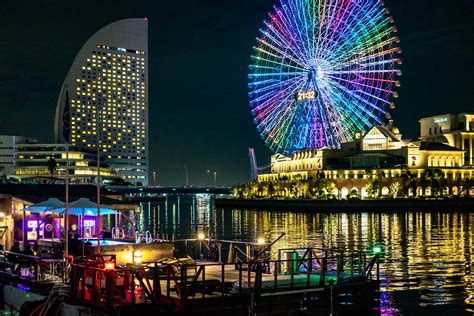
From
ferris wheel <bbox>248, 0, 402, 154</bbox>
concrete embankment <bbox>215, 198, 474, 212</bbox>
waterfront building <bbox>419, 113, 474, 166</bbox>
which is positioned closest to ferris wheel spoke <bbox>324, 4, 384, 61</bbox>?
ferris wheel <bbox>248, 0, 402, 154</bbox>

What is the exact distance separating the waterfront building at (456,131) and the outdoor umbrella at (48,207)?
160180mm

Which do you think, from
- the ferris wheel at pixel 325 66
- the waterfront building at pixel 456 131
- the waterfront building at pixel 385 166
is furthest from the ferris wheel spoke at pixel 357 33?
the waterfront building at pixel 456 131

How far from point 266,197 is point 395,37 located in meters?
80.5

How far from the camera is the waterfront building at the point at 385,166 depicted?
160 meters

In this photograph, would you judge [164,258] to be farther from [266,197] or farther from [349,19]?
[266,197]

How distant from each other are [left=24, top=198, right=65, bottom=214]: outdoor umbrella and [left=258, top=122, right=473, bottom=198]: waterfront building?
129405 millimetres

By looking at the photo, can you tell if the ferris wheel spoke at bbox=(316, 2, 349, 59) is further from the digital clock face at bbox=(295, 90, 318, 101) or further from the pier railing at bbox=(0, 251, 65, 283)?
the pier railing at bbox=(0, 251, 65, 283)

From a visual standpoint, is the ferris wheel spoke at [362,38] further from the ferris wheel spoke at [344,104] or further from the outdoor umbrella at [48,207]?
the outdoor umbrella at [48,207]

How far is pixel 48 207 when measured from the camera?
1246 inches

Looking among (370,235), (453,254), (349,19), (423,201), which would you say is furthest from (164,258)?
(423,201)

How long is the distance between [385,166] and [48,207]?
141299 mm

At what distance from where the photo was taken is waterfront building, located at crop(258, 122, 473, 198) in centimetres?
15950

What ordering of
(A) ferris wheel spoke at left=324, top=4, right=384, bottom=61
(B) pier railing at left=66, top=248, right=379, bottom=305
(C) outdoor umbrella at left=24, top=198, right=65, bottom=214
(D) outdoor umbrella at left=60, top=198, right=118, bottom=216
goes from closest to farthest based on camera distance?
1. (B) pier railing at left=66, top=248, right=379, bottom=305
2. (D) outdoor umbrella at left=60, top=198, right=118, bottom=216
3. (C) outdoor umbrella at left=24, top=198, right=65, bottom=214
4. (A) ferris wheel spoke at left=324, top=4, right=384, bottom=61

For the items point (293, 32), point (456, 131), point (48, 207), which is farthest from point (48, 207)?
point (456, 131)
